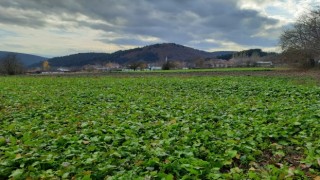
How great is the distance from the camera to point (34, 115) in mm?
11070

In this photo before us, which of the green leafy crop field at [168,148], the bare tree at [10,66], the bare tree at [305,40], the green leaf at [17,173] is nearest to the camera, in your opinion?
the green leaf at [17,173]

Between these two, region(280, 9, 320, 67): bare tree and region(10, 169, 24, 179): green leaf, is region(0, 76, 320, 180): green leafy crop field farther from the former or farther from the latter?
region(280, 9, 320, 67): bare tree

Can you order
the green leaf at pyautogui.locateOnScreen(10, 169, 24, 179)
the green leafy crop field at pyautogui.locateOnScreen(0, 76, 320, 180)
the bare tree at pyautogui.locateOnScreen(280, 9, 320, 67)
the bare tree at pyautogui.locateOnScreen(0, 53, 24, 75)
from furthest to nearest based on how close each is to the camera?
the bare tree at pyautogui.locateOnScreen(0, 53, 24, 75)
the bare tree at pyautogui.locateOnScreen(280, 9, 320, 67)
the green leafy crop field at pyautogui.locateOnScreen(0, 76, 320, 180)
the green leaf at pyautogui.locateOnScreen(10, 169, 24, 179)

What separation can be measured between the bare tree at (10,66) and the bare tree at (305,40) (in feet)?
254

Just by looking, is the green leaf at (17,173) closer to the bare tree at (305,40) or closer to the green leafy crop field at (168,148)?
the green leafy crop field at (168,148)

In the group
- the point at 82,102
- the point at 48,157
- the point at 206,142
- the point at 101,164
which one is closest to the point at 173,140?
the point at 206,142

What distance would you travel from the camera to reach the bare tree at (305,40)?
172ft

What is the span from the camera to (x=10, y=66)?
93.1 m

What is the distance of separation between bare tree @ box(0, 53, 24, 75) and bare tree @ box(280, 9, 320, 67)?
77495mm

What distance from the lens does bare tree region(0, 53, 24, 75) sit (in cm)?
9288

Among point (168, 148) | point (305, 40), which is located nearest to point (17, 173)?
point (168, 148)

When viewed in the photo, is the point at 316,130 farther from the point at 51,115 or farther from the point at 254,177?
the point at 51,115

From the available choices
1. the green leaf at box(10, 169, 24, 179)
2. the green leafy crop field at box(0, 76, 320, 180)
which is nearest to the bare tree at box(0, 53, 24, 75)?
the green leafy crop field at box(0, 76, 320, 180)

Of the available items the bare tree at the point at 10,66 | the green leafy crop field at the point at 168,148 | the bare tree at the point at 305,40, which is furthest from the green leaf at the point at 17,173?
the bare tree at the point at 10,66
